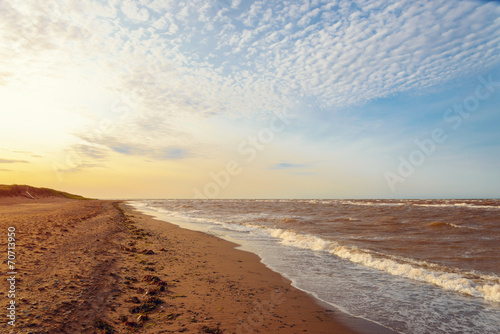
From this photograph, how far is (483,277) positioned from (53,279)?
1292cm

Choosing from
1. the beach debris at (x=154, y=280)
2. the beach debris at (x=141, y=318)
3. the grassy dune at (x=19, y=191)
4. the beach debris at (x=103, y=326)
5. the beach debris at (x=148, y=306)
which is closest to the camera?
the beach debris at (x=103, y=326)

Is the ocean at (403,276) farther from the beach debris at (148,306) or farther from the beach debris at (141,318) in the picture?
the beach debris at (141,318)

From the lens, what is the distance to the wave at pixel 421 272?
7.71 meters

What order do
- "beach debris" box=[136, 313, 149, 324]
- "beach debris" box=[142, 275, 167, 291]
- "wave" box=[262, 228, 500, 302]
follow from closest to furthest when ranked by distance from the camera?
1. "beach debris" box=[136, 313, 149, 324]
2. "beach debris" box=[142, 275, 167, 291]
3. "wave" box=[262, 228, 500, 302]

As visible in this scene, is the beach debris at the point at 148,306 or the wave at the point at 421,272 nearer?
the beach debris at the point at 148,306

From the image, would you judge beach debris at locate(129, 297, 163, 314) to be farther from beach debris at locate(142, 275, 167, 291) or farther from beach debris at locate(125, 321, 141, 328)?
beach debris at locate(142, 275, 167, 291)

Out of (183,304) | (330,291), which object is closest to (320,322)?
(330,291)

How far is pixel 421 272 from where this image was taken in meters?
9.31

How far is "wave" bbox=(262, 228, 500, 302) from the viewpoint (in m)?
7.71

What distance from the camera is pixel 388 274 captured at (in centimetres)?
958

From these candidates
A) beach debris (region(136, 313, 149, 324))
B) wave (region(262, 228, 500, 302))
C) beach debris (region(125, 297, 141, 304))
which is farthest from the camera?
wave (region(262, 228, 500, 302))

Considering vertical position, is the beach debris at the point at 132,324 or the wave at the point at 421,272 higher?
the beach debris at the point at 132,324

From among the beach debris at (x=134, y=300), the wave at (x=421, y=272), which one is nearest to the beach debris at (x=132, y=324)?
the beach debris at (x=134, y=300)

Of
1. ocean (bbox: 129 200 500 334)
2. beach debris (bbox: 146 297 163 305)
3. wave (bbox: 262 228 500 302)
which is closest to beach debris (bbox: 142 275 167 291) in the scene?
beach debris (bbox: 146 297 163 305)
